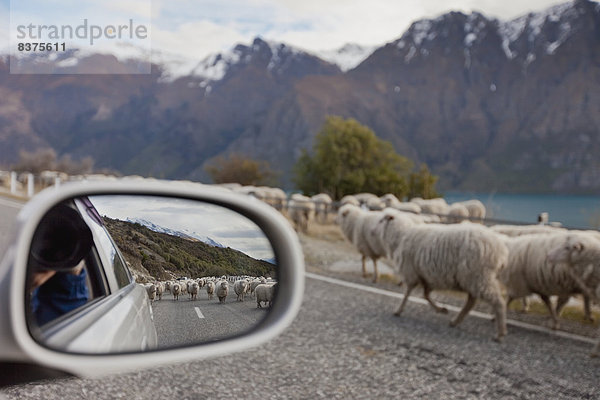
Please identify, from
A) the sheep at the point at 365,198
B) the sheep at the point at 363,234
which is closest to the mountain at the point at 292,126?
the sheep at the point at 365,198

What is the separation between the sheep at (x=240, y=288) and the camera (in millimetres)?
1629

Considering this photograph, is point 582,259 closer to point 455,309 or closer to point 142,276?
point 455,309

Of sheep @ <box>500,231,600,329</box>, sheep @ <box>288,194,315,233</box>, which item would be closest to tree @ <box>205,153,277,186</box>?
sheep @ <box>288,194,315,233</box>

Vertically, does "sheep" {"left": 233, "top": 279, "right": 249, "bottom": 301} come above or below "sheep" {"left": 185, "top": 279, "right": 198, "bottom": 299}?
below

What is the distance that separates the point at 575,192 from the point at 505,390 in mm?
168668

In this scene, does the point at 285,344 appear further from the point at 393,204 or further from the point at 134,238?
the point at 393,204

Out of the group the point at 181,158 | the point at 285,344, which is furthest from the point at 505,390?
the point at 181,158

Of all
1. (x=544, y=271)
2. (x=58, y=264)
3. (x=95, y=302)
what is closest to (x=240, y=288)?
(x=95, y=302)

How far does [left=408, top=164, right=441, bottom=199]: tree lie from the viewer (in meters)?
36.6

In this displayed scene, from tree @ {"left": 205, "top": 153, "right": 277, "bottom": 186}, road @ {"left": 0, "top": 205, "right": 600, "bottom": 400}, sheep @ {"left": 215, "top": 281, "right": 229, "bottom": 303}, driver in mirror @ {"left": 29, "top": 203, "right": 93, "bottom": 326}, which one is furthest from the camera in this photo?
tree @ {"left": 205, "top": 153, "right": 277, "bottom": 186}

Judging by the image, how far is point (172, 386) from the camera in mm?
3926

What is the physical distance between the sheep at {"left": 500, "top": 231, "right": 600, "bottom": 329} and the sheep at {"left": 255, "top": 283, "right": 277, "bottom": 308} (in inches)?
201

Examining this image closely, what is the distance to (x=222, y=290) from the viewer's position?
5.28ft

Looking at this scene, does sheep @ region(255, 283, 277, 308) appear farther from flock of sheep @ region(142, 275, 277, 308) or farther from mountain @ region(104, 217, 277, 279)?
mountain @ region(104, 217, 277, 279)
